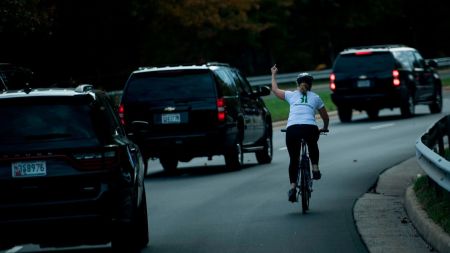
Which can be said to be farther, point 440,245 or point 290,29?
point 290,29

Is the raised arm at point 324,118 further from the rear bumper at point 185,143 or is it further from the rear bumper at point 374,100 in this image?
the rear bumper at point 374,100

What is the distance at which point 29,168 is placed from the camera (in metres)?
11.7

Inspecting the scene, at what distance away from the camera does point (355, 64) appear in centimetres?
3741

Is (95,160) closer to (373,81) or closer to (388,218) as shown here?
(388,218)

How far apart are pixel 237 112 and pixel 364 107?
45.1 feet

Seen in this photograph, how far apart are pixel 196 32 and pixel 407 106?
29884 mm

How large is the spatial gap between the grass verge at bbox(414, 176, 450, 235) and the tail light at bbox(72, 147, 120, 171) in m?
2.97

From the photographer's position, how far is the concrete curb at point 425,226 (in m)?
12.0

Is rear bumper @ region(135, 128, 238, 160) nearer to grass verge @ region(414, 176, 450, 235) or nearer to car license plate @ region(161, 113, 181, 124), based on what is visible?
car license plate @ region(161, 113, 181, 124)

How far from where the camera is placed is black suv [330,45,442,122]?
37.0m

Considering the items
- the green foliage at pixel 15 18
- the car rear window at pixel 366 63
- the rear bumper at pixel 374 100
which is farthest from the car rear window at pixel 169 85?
the car rear window at pixel 366 63

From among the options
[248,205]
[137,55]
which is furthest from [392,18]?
[248,205]

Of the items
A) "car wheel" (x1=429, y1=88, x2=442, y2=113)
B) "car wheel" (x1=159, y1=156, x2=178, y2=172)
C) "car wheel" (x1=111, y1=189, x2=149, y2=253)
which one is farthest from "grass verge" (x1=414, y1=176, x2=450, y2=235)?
"car wheel" (x1=429, y1=88, x2=442, y2=113)

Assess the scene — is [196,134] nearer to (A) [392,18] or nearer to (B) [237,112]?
(B) [237,112]
